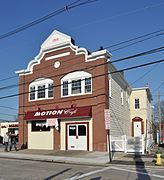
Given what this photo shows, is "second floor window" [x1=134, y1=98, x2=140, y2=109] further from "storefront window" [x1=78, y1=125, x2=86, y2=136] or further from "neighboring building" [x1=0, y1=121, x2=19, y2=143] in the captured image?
"neighboring building" [x1=0, y1=121, x2=19, y2=143]

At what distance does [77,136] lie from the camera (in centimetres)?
2622

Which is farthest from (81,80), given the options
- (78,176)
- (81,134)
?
(78,176)

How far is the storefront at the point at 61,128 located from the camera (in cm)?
2572

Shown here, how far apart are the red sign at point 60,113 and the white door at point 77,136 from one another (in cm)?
105

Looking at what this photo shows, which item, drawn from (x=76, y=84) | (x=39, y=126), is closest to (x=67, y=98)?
(x=76, y=84)

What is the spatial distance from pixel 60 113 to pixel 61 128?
1.35m

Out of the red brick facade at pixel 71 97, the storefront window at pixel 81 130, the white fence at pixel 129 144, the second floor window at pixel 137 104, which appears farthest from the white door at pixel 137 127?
the white fence at pixel 129 144

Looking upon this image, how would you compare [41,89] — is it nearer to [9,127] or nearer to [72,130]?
[72,130]

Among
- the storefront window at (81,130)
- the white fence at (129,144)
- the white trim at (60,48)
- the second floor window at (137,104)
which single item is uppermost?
the white trim at (60,48)

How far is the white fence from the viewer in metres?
23.2

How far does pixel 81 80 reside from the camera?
26625 mm

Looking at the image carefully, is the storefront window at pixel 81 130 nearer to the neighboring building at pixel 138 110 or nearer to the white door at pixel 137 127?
the neighboring building at pixel 138 110

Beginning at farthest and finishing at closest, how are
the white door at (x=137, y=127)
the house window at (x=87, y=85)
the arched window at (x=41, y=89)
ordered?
the white door at (x=137, y=127), the arched window at (x=41, y=89), the house window at (x=87, y=85)

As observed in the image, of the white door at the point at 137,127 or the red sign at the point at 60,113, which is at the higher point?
the red sign at the point at 60,113
